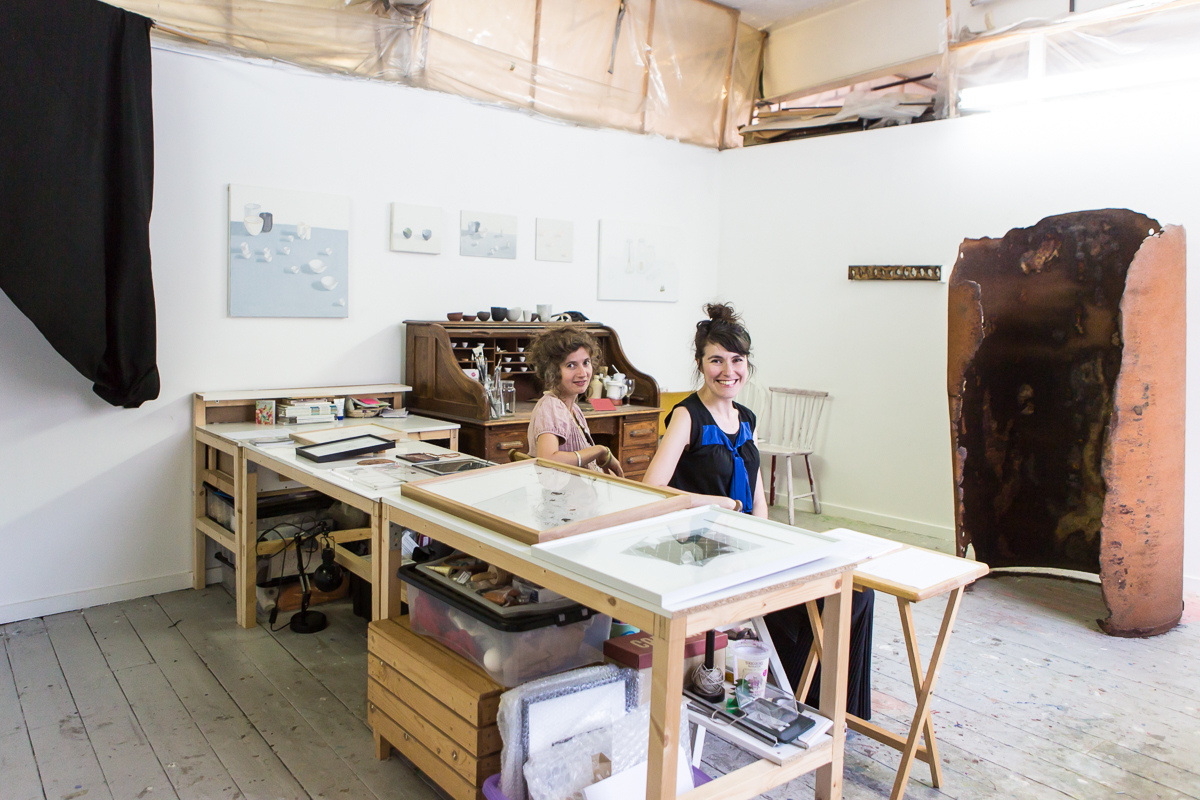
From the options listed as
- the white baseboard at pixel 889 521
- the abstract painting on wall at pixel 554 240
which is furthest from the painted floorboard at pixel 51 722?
the white baseboard at pixel 889 521

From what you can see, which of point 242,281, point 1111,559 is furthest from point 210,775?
point 1111,559

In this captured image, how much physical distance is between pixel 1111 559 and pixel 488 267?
3.52 m

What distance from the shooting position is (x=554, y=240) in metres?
5.19

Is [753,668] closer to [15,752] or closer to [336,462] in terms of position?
[336,462]

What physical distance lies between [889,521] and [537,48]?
3.74 meters

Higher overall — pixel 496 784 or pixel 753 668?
pixel 753 668

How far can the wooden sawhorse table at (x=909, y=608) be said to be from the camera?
2178 millimetres

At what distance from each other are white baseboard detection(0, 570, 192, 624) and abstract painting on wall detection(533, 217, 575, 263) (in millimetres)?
2675

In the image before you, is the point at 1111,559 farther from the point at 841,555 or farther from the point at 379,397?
the point at 379,397

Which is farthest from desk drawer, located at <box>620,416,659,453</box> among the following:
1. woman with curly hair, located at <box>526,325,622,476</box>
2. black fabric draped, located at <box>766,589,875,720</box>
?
black fabric draped, located at <box>766,589,875,720</box>

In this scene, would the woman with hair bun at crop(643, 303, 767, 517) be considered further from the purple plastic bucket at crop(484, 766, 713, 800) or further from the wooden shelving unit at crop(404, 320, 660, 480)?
the wooden shelving unit at crop(404, 320, 660, 480)

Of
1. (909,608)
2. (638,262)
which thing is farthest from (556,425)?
(638,262)

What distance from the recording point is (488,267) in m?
4.89

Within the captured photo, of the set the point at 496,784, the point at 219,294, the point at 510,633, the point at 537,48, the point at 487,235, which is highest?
the point at 537,48
